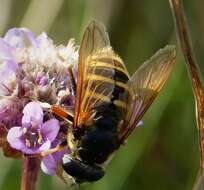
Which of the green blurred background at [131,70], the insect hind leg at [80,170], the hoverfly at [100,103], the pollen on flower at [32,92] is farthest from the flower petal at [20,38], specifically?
the green blurred background at [131,70]

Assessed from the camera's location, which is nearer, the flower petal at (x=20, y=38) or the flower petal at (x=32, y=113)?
the flower petal at (x=32, y=113)

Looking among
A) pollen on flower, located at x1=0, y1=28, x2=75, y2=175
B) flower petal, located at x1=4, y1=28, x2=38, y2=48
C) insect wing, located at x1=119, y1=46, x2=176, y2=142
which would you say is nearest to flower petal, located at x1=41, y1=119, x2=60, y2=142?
pollen on flower, located at x1=0, y1=28, x2=75, y2=175

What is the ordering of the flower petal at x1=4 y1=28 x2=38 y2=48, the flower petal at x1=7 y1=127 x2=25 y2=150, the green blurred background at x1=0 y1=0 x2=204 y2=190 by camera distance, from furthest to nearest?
the green blurred background at x1=0 y1=0 x2=204 y2=190 < the flower petal at x1=4 y1=28 x2=38 y2=48 < the flower petal at x1=7 y1=127 x2=25 y2=150

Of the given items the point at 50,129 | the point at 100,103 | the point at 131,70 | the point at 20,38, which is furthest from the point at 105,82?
the point at 131,70

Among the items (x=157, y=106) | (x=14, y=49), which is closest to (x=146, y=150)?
(x=157, y=106)

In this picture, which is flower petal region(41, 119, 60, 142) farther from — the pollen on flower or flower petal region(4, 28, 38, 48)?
flower petal region(4, 28, 38, 48)

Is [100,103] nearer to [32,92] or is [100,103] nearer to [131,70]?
[32,92]

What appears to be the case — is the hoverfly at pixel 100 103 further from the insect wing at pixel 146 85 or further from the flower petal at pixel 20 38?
the flower petal at pixel 20 38
